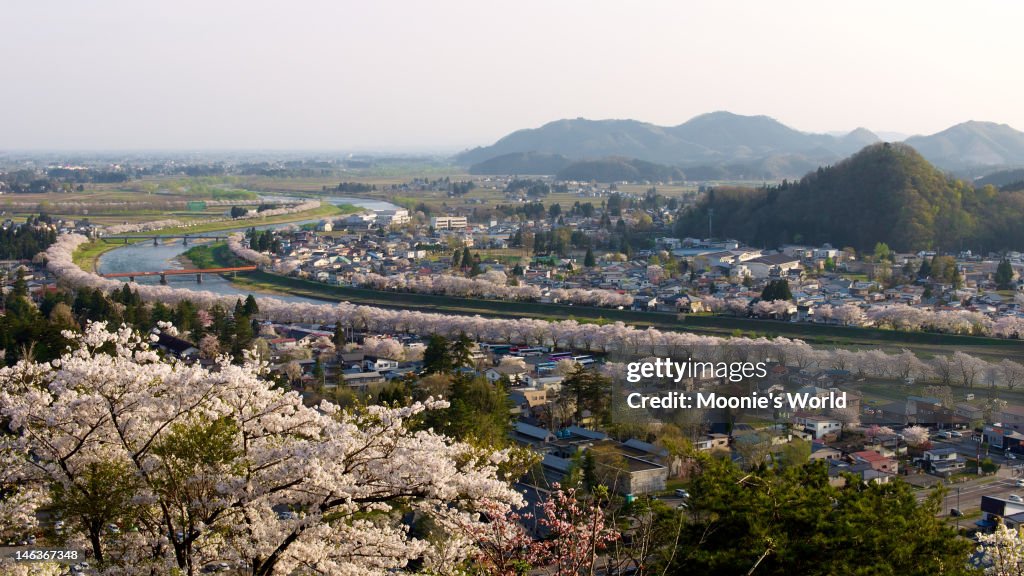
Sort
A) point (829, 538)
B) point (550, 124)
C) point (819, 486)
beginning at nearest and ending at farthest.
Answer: point (829, 538) < point (819, 486) < point (550, 124)

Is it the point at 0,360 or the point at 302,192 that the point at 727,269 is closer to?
the point at 0,360

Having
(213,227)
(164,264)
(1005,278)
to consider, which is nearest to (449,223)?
(213,227)

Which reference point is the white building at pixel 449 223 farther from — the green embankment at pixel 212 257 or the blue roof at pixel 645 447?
the blue roof at pixel 645 447

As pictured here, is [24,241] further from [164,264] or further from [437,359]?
[437,359]

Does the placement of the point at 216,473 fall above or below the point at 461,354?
above

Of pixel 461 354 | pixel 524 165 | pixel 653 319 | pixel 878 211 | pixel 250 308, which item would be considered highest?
pixel 878 211

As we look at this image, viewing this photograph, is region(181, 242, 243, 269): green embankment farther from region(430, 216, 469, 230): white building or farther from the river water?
region(430, 216, 469, 230): white building

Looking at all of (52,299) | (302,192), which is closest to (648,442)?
(52,299)
